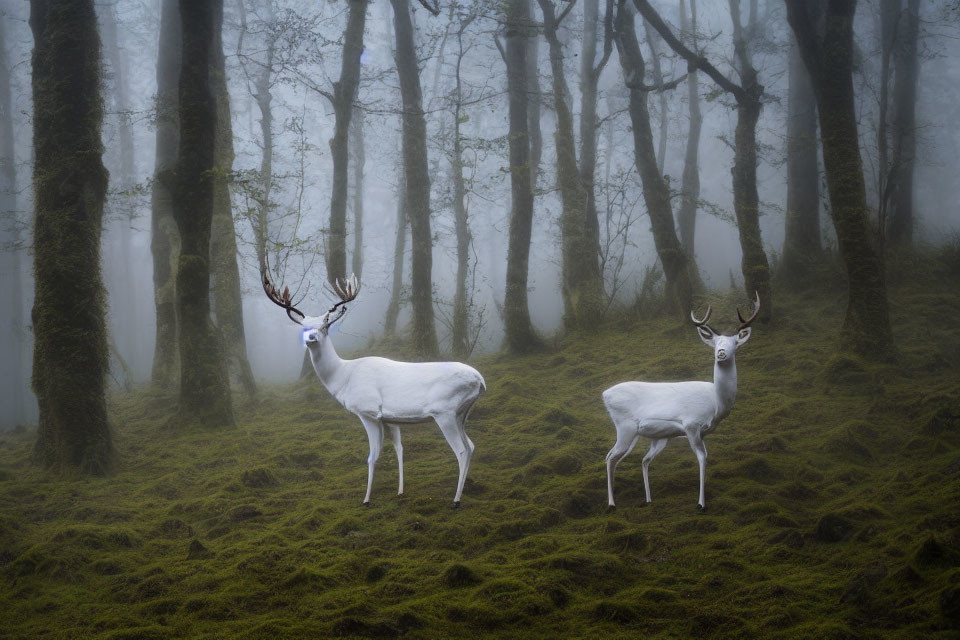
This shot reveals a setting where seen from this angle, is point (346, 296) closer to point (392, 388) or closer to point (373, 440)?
point (392, 388)

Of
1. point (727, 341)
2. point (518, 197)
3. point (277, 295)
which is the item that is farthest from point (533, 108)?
point (727, 341)

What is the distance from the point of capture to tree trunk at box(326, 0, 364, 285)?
12188mm

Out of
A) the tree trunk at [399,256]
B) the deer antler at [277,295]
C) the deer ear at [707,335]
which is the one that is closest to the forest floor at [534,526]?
the deer ear at [707,335]

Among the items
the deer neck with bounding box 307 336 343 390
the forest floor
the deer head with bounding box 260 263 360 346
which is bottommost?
the forest floor

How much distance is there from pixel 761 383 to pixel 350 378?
220 inches

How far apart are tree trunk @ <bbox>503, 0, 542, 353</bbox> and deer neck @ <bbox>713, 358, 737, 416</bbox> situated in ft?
20.0

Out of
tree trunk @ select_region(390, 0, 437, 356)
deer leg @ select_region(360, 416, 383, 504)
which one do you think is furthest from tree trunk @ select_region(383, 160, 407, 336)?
deer leg @ select_region(360, 416, 383, 504)

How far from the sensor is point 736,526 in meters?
5.41

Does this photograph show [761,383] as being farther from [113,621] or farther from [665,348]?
[113,621]

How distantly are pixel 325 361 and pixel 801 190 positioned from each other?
11662 millimetres

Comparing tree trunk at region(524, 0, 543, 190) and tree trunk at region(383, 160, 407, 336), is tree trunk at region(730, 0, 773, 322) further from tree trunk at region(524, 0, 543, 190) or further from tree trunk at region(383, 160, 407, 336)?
tree trunk at region(383, 160, 407, 336)

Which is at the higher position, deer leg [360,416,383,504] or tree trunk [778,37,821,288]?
tree trunk [778,37,821,288]

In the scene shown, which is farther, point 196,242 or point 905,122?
point 905,122

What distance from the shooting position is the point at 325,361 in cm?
647
